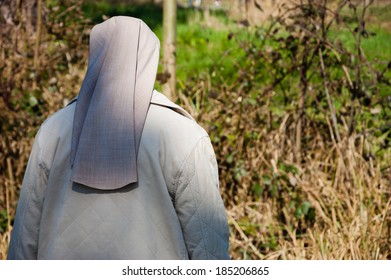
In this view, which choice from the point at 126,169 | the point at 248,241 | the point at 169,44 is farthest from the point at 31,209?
the point at 169,44

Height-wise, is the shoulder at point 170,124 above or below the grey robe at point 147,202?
above

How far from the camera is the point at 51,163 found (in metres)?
2.78

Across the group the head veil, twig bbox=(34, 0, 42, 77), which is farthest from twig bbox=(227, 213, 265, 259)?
the head veil

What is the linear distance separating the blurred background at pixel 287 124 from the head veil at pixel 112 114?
2.37 meters

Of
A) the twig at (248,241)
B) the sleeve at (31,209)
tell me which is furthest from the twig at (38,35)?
the sleeve at (31,209)

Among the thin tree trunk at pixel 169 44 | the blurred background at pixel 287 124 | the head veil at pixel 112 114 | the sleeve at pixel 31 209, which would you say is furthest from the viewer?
the thin tree trunk at pixel 169 44

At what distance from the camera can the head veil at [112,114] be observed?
2.61 meters

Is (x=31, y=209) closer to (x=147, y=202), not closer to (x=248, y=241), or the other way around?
(x=147, y=202)

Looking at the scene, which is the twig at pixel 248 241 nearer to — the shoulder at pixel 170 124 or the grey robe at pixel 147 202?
the grey robe at pixel 147 202

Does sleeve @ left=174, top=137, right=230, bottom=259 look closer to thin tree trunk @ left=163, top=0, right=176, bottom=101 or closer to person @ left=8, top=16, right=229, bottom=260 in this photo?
person @ left=8, top=16, right=229, bottom=260

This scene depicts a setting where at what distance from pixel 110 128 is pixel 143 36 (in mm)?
353

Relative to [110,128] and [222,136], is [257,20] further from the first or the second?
[110,128]

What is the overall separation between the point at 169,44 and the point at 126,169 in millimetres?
3214
